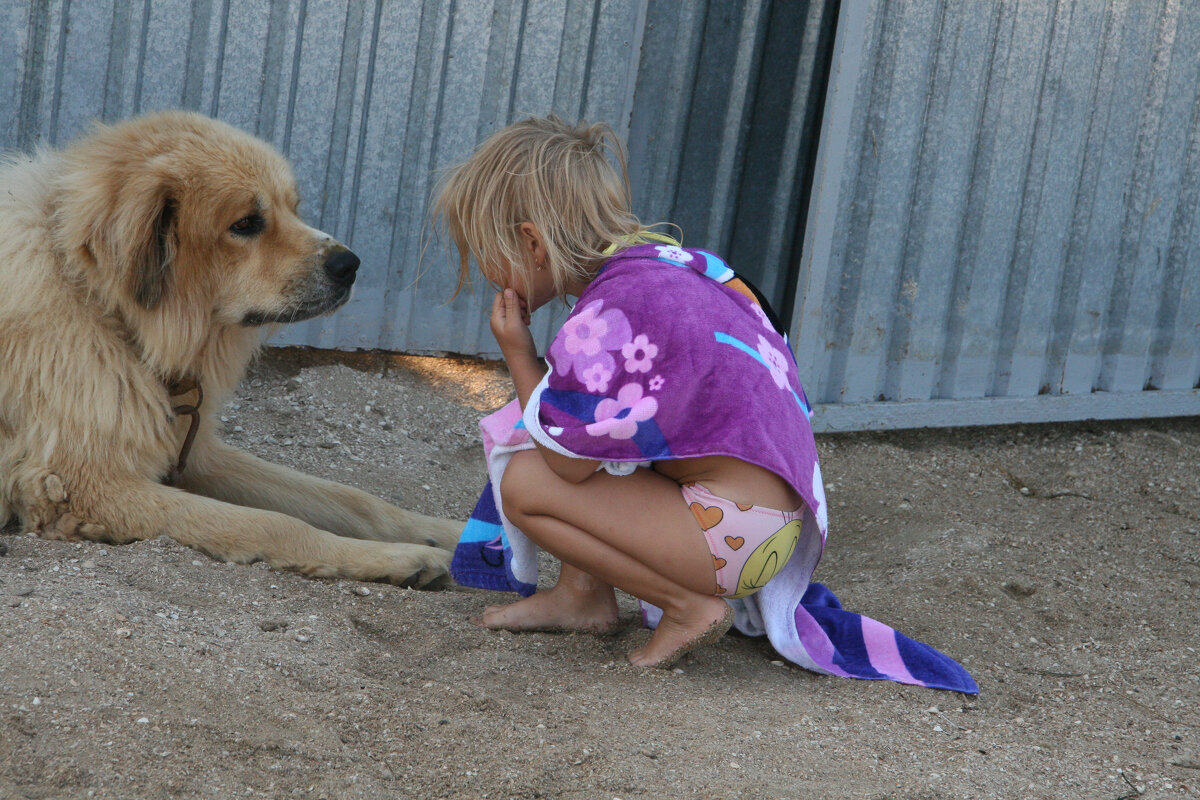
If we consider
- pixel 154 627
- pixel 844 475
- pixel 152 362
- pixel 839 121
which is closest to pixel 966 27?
pixel 839 121

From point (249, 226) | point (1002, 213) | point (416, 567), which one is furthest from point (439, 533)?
point (1002, 213)

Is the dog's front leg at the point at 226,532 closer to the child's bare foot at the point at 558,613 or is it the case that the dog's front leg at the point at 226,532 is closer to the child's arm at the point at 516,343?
the child's bare foot at the point at 558,613

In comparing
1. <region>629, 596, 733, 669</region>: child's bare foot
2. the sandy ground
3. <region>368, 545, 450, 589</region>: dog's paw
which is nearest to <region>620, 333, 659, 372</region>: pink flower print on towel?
<region>629, 596, 733, 669</region>: child's bare foot

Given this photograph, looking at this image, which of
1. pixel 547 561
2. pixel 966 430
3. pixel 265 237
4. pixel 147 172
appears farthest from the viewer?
pixel 966 430

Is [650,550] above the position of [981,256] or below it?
below

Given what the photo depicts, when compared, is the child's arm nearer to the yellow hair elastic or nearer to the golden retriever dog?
the yellow hair elastic

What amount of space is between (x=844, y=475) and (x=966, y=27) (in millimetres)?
1798

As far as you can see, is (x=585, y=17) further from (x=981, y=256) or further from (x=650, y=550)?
(x=650, y=550)

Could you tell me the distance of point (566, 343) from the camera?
1.99 meters

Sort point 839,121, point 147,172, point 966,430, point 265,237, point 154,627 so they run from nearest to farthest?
point 154,627 → point 147,172 → point 265,237 → point 839,121 → point 966,430

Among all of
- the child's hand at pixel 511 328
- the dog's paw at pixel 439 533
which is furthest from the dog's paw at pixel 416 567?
the child's hand at pixel 511 328

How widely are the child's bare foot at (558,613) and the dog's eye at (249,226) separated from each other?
1149 mm

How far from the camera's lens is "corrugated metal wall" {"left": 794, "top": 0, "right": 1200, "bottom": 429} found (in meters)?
3.95

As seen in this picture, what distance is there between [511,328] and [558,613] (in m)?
0.65
